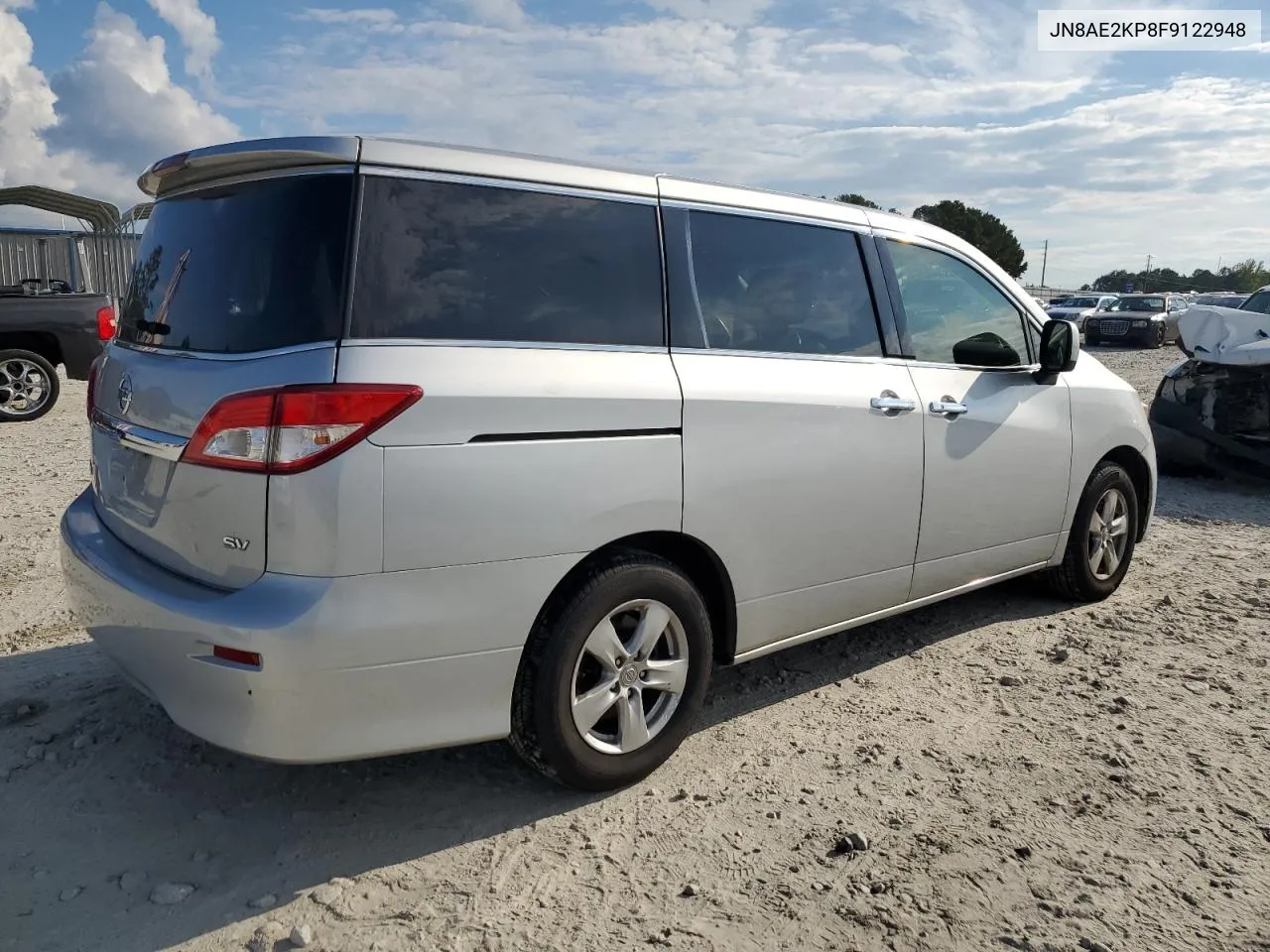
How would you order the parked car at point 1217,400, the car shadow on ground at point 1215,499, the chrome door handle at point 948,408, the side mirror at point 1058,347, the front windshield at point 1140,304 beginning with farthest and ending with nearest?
1. the front windshield at point 1140,304
2. the parked car at point 1217,400
3. the car shadow on ground at point 1215,499
4. the side mirror at point 1058,347
5. the chrome door handle at point 948,408

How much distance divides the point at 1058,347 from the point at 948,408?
859mm

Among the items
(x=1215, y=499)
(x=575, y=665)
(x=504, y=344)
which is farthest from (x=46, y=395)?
(x=1215, y=499)

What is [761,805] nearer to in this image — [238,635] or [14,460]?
[238,635]

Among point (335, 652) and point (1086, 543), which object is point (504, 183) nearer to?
point (335, 652)

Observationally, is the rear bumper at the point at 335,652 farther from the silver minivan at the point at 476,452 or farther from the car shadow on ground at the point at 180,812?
the car shadow on ground at the point at 180,812

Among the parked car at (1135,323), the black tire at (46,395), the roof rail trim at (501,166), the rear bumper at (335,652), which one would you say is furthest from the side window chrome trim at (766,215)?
the parked car at (1135,323)

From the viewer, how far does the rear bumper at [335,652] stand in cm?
250

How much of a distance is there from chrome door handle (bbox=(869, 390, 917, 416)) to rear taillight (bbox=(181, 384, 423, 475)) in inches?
75.5

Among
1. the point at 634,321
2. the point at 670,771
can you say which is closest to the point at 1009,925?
the point at 670,771

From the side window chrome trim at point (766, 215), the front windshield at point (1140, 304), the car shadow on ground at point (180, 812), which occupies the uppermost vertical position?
A: the front windshield at point (1140, 304)

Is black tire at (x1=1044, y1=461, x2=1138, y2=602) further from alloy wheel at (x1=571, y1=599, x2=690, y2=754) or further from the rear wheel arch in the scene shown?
alloy wheel at (x1=571, y1=599, x2=690, y2=754)

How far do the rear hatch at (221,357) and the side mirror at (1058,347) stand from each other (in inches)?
128

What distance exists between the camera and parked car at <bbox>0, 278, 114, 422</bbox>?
10039 mm

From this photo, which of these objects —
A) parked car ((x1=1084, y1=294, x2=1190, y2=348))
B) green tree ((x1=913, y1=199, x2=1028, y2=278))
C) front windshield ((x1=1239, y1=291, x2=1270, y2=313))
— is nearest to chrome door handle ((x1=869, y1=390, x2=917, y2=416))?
front windshield ((x1=1239, y1=291, x2=1270, y2=313))
